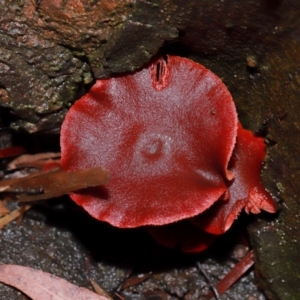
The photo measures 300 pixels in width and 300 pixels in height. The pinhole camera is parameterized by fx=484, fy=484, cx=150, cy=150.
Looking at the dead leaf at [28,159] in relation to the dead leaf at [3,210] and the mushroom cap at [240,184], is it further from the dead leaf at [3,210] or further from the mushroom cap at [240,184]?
the mushroom cap at [240,184]

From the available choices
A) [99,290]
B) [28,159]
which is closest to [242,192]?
[99,290]

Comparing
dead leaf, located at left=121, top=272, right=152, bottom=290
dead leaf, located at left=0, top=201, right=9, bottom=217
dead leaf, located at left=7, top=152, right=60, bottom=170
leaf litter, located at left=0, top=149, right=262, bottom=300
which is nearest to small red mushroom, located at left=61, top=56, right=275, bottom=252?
leaf litter, located at left=0, top=149, right=262, bottom=300

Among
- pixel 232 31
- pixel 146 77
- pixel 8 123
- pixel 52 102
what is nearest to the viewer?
pixel 232 31

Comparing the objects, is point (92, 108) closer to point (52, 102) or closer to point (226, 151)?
point (52, 102)

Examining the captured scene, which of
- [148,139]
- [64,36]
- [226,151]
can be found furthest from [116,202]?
[64,36]

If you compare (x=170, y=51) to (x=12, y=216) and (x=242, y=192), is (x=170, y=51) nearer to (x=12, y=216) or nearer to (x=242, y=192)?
(x=242, y=192)

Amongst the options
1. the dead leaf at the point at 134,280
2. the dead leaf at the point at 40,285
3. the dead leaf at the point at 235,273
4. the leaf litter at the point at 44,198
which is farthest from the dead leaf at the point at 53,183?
the dead leaf at the point at 235,273
